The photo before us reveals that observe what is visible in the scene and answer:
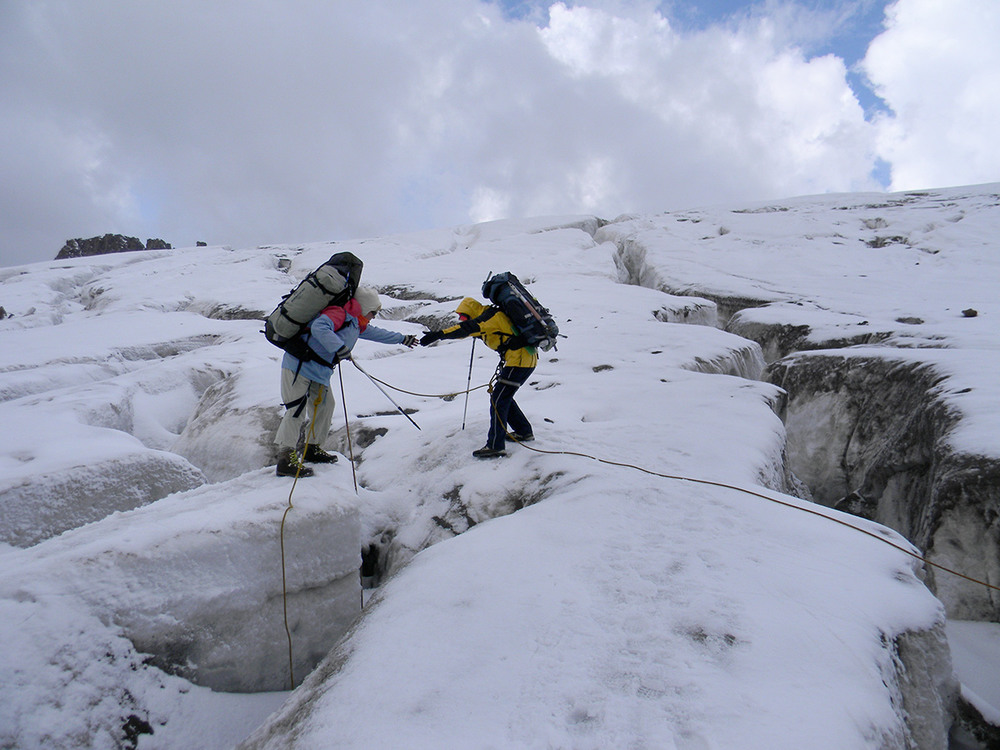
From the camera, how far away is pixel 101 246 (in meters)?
56.3

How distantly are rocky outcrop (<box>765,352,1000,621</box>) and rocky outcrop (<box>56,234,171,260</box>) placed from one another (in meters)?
65.4

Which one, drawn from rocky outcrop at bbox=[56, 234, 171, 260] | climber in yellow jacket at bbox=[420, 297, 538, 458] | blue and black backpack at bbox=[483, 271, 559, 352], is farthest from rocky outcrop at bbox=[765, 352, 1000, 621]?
rocky outcrop at bbox=[56, 234, 171, 260]

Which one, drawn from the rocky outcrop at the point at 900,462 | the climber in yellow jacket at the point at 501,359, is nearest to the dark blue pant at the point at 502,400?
the climber in yellow jacket at the point at 501,359

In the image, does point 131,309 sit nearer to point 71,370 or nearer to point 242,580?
point 71,370

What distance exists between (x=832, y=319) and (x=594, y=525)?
13449 mm

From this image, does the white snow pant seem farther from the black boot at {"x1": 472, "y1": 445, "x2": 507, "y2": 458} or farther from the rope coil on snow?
the rope coil on snow

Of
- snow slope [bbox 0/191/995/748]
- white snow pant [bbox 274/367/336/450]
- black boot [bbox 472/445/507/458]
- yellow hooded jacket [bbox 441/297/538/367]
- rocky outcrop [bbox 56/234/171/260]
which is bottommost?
snow slope [bbox 0/191/995/748]

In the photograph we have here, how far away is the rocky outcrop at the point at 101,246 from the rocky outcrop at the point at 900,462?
65403mm

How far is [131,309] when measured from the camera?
2016 centimetres

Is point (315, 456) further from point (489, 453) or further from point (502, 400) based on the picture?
point (502, 400)

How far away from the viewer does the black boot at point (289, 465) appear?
4.53 m

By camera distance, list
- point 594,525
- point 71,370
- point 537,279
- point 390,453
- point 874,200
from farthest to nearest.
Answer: point 874,200 < point 537,279 < point 71,370 < point 390,453 < point 594,525

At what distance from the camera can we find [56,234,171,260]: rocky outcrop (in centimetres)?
5619

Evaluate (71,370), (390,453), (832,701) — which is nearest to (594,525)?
(832,701)
